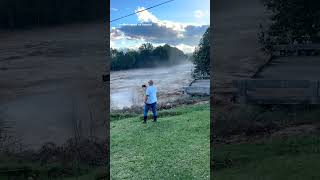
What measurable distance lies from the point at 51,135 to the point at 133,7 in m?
1.92

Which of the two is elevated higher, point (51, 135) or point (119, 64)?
point (119, 64)

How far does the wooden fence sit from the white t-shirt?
102 centimetres

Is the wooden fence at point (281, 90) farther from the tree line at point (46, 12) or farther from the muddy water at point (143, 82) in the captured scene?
the tree line at point (46, 12)

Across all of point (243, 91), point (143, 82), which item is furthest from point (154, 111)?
point (243, 91)

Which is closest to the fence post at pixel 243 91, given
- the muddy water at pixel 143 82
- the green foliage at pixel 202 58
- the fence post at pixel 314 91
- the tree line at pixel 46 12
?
the green foliage at pixel 202 58

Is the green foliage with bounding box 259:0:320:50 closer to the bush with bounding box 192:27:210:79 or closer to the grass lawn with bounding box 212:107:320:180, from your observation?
the bush with bounding box 192:27:210:79

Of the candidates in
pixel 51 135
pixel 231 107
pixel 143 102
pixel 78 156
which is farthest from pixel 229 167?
pixel 51 135

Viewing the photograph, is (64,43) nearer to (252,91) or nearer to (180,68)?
(180,68)

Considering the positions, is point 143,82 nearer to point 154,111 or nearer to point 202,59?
point 154,111

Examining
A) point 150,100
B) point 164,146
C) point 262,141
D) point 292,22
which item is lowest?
point 164,146

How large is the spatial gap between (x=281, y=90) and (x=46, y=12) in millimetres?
3084

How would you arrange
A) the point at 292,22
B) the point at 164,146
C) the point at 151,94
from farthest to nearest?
1. the point at 164,146
2. the point at 151,94
3. the point at 292,22

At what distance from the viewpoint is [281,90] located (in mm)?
5395

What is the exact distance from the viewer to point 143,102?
221 inches
